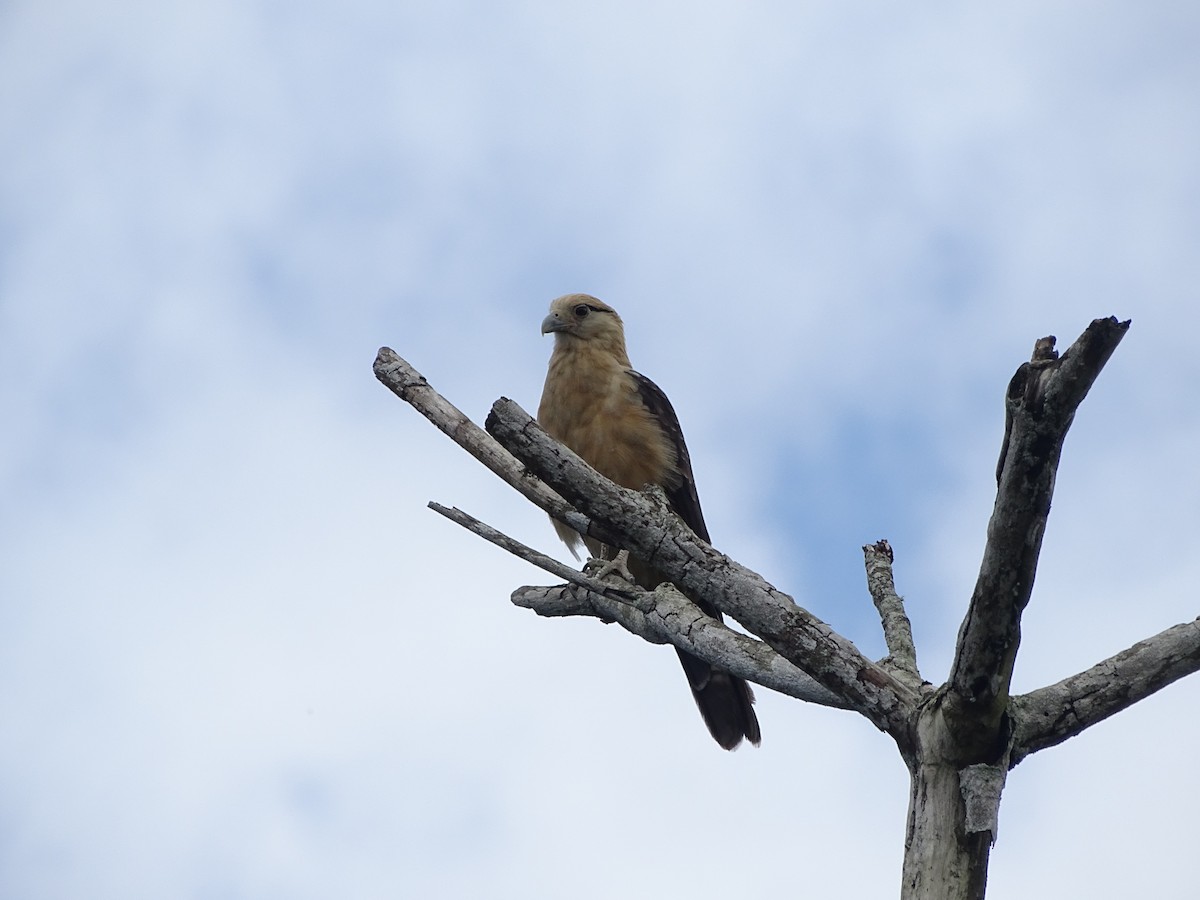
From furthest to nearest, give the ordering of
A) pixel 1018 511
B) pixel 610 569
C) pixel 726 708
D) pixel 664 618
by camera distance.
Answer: pixel 726 708 < pixel 610 569 < pixel 664 618 < pixel 1018 511

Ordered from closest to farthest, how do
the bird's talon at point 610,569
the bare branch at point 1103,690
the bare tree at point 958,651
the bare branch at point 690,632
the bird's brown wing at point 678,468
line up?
the bare tree at point 958,651, the bare branch at point 1103,690, the bare branch at point 690,632, the bird's talon at point 610,569, the bird's brown wing at point 678,468

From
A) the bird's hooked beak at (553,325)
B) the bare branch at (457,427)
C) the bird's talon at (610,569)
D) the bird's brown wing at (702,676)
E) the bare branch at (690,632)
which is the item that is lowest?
the bare branch at (690,632)

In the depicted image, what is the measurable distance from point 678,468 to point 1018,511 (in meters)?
4.25

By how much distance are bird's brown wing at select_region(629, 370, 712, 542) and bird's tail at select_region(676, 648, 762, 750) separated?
0.87 meters

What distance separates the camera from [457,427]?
14.1ft

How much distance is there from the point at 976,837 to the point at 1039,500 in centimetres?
89

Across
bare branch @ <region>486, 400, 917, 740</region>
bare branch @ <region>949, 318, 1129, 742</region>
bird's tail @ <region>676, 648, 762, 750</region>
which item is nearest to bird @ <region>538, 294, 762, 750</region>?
bird's tail @ <region>676, 648, 762, 750</region>

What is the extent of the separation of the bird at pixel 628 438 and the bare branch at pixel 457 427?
5.47 ft

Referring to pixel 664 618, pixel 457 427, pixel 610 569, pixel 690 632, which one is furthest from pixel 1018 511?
pixel 610 569

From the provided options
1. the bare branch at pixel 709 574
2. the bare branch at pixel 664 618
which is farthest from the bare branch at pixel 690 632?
the bare branch at pixel 709 574

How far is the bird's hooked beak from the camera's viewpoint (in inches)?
292

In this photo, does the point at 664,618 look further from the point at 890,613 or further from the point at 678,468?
the point at 678,468

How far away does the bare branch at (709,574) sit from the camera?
324 cm

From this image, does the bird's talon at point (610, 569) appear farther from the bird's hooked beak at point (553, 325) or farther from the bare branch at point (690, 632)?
the bird's hooked beak at point (553, 325)
